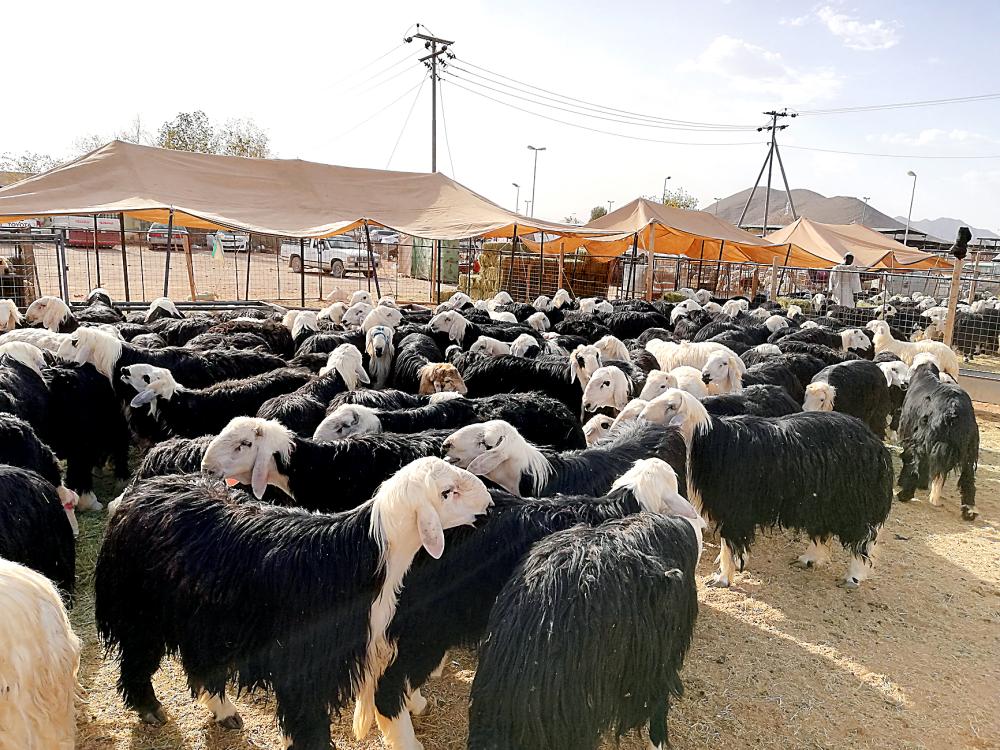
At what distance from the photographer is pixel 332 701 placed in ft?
8.39

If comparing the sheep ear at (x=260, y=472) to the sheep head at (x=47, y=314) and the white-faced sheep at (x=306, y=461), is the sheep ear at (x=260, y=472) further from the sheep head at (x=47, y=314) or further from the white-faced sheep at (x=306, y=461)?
the sheep head at (x=47, y=314)

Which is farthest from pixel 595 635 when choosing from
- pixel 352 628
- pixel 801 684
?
pixel 801 684

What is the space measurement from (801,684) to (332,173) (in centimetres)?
1600

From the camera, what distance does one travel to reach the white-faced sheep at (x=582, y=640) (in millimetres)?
2211

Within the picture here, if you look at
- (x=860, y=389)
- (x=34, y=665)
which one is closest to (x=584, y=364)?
(x=860, y=389)

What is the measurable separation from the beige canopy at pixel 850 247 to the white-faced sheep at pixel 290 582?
840 inches

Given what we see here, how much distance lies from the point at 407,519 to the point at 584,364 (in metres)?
4.42

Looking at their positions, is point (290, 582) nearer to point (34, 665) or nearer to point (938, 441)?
point (34, 665)

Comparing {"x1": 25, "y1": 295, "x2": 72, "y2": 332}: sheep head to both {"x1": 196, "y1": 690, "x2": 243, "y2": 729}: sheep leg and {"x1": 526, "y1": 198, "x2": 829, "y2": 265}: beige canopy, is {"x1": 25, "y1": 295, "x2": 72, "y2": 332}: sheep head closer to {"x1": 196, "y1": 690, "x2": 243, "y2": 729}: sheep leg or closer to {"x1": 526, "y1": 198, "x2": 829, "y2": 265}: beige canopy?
{"x1": 196, "y1": 690, "x2": 243, "y2": 729}: sheep leg

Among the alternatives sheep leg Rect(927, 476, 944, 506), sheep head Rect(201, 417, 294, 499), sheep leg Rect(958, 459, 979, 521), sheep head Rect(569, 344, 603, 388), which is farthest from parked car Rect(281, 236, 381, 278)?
sheep head Rect(201, 417, 294, 499)

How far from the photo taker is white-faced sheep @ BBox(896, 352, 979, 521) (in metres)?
5.99

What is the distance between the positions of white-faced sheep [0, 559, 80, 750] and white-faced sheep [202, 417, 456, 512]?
153cm

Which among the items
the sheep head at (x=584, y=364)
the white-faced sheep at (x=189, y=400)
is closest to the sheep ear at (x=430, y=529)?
the white-faced sheep at (x=189, y=400)

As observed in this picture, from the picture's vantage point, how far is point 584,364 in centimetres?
675
